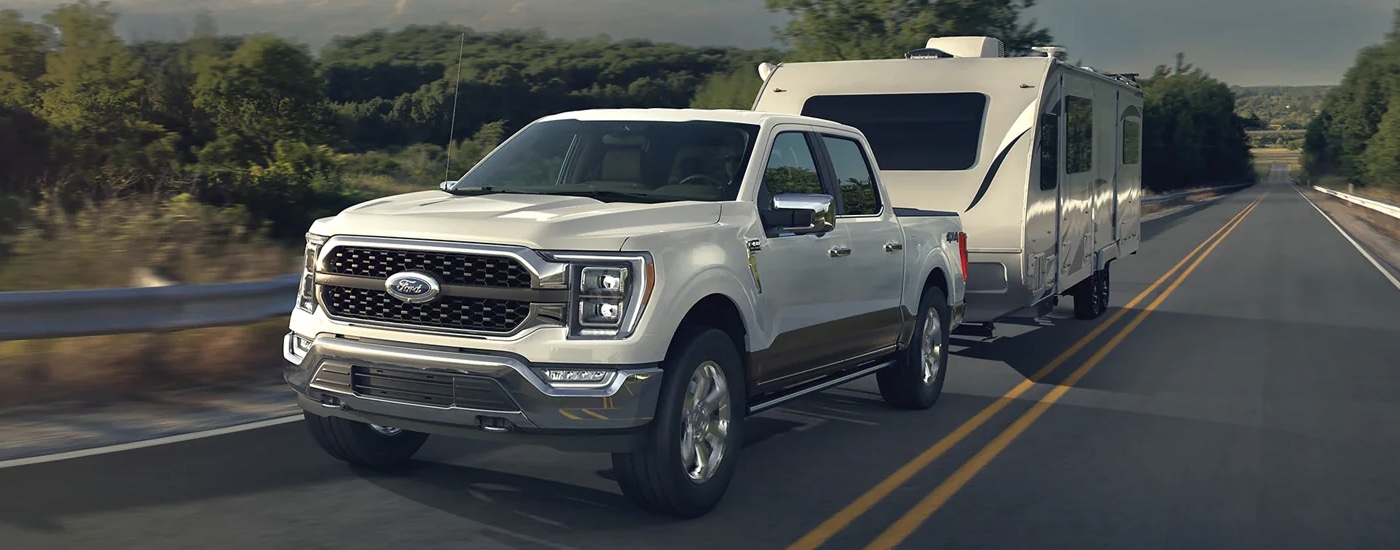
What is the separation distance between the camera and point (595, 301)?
5.76 meters

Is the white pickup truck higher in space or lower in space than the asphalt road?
higher

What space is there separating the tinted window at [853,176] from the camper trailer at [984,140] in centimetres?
345

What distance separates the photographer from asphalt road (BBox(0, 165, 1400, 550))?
5.94 metres

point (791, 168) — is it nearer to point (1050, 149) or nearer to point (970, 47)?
point (1050, 149)

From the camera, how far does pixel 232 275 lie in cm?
1162

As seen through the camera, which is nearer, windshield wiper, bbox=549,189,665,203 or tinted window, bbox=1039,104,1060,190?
windshield wiper, bbox=549,189,665,203

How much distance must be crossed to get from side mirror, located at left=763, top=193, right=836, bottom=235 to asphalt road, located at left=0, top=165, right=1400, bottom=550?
1.31m

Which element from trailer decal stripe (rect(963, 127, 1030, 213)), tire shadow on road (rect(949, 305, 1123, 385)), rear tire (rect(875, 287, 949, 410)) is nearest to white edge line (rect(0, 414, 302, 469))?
rear tire (rect(875, 287, 949, 410))

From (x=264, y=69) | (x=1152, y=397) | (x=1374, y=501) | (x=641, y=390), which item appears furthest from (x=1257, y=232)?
(x=264, y=69)

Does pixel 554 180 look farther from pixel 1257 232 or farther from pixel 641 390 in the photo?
pixel 1257 232

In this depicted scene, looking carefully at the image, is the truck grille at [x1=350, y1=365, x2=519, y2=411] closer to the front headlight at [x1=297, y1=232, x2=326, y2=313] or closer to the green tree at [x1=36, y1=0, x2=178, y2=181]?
the front headlight at [x1=297, y1=232, x2=326, y2=313]

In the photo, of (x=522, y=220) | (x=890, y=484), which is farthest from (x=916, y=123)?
(x=522, y=220)

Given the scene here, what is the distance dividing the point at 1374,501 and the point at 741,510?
3.19m

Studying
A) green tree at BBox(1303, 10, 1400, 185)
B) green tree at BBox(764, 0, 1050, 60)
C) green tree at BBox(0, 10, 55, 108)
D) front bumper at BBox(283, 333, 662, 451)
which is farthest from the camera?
green tree at BBox(1303, 10, 1400, 185)
